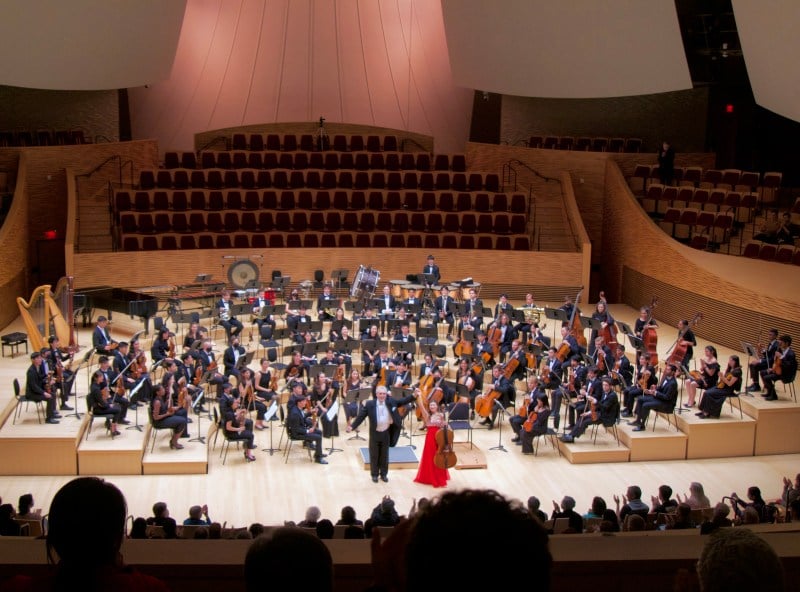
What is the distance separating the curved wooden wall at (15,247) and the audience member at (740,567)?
1579cm

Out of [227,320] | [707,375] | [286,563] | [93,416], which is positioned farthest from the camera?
[227,320]

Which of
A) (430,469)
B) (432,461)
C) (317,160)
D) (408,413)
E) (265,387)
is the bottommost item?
(430,469)

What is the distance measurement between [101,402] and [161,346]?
216cm

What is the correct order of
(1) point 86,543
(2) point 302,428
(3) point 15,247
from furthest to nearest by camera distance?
1. (3) point 15,247
2. (2) point 302,428
3. (1) point 86,543

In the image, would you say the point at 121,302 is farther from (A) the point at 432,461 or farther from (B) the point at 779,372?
(B) the point at 779,372

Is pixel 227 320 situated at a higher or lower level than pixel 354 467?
higher

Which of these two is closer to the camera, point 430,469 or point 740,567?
point 740,567

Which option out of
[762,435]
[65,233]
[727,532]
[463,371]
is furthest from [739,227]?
[727,532]

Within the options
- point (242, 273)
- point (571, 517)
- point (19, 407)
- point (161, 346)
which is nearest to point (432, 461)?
point (571, 517)

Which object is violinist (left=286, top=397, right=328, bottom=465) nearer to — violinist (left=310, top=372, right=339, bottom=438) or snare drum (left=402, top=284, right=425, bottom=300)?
violinist (left=310, top=372, right=339, bottom=438)

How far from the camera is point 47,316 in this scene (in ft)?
44.0

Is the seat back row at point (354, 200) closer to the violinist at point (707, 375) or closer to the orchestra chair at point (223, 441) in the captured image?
the violinist at point (707, 375)

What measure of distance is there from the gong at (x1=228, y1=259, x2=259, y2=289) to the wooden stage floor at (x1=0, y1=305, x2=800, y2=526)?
497 cm

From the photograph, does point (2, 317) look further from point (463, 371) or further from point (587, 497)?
point (587, 497)
